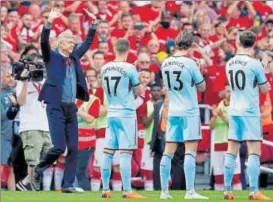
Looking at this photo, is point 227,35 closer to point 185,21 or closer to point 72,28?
point 185,21

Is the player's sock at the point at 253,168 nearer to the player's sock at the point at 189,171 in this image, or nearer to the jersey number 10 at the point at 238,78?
the player's sock at the point at 189,171

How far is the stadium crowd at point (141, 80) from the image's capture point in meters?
23.6

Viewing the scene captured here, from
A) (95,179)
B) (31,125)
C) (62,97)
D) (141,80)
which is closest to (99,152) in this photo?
(95,179)

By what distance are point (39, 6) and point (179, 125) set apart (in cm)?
990

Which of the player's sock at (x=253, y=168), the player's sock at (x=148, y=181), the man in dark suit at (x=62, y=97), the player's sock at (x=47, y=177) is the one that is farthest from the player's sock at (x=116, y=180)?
the player's sock at (x=253, y=168)

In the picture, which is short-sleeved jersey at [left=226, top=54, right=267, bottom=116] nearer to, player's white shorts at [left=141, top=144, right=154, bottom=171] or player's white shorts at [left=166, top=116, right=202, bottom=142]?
player's white shorts at [left=166, top=116, right=202, bottom=142]

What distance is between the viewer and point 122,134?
20234 mm

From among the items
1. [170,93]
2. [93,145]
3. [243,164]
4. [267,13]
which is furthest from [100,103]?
[267,13]

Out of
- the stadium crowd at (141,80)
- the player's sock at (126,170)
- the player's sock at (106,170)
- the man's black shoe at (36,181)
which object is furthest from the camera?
the stadium crowd at (141,80)

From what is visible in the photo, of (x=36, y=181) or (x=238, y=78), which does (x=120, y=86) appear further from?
(x=36, y=181)

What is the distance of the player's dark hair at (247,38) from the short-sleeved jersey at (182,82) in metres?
0.75

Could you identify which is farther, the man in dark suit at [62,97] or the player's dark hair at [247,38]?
the man in dark suit at [62,97]

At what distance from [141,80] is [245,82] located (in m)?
5.53

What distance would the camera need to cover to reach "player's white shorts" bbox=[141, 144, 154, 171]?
24.9m
